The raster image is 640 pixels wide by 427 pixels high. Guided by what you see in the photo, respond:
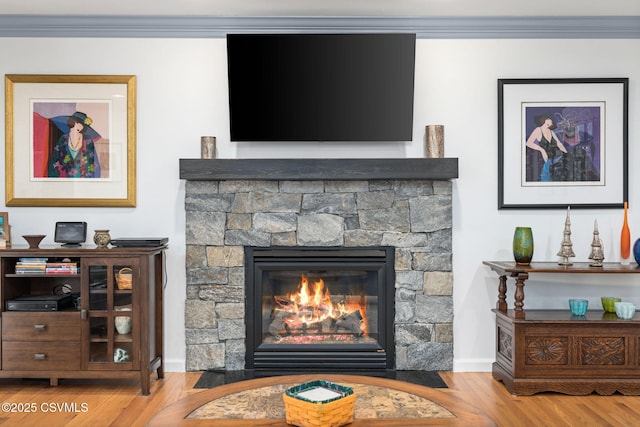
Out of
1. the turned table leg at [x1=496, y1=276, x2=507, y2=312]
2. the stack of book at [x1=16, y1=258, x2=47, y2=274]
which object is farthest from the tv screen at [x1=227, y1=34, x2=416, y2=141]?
the stack of book at [x1=16, y1=258, x2=47, y2=274]

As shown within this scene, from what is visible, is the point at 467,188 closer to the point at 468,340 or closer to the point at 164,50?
the point at 468,340

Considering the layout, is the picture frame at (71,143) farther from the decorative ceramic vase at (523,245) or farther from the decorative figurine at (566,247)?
the decorative figurine at (566,247)

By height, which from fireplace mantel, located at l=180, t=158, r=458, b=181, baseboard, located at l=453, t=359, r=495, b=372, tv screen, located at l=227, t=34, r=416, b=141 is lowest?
baseboard, located at l=453, t=359, r=495, b=372

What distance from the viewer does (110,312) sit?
3.34 m

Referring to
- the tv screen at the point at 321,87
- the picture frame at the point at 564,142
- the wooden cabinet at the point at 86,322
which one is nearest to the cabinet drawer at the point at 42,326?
the wooden cabinet at the point at 86,322

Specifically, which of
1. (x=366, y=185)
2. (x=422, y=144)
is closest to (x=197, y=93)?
(x=366, y=185)

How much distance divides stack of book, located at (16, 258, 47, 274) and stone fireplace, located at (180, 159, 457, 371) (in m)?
0.88

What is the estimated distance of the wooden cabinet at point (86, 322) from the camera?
3328 mm

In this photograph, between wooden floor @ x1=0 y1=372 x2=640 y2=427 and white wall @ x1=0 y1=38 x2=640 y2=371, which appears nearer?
wooden floor @ x1=0 y1=372 x2=640 y2=427

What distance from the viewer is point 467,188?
378 cm

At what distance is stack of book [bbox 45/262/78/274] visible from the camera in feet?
11.0

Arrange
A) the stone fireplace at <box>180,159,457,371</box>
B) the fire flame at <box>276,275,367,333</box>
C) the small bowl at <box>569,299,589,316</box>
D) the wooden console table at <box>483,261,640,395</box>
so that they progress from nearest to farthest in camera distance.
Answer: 1. the wooden console table at <box>483,261,640,395</box>
2. the small bowl at <box>569,299,589,316</box>
3. the stone fireplace at <box>180,159,457,371</box>
4. the fire flame at <box>276,275,367,333</box>

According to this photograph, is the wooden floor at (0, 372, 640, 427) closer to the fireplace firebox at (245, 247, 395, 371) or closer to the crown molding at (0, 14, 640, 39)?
the fireplace firebox at (245, 247, 395, 371)

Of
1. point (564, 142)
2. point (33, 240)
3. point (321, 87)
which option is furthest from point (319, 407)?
point (564, 142)
